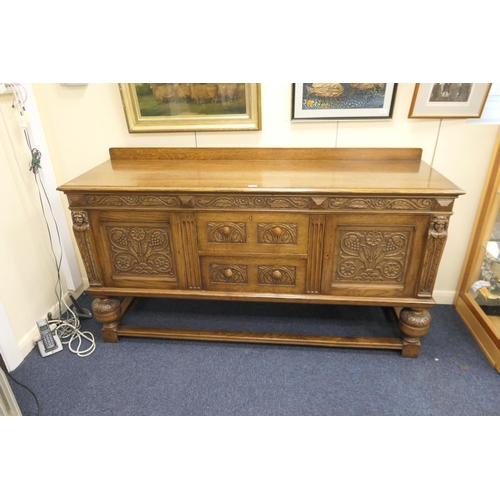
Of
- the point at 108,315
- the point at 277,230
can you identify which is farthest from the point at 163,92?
the point at 108,315

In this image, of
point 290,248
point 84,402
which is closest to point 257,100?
point 290,248

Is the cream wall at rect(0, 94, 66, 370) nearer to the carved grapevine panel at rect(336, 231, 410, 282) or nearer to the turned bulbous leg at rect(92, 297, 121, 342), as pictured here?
the turned bulbous leg at rect(92, 297, 121, 342)

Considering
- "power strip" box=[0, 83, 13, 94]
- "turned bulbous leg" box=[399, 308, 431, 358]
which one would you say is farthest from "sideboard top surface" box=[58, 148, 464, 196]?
"turned bulbous leg" box=[399, 308, 431, 358]

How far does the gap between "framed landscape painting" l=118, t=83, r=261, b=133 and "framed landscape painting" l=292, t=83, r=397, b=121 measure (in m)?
0.23

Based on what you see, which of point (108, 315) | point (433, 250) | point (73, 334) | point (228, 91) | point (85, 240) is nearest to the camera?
point (433, 250)

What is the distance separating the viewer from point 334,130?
1.93 metres

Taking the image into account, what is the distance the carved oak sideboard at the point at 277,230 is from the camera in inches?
61.9

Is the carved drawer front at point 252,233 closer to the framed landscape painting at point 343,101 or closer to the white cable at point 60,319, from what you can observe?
the framed landscape painting at point 343,101

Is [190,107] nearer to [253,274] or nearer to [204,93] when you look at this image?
[204,93]

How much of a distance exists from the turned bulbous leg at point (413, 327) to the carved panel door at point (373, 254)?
0.13 metres

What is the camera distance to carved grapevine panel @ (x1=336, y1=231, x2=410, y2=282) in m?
1.63

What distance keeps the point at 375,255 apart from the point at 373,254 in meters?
0.01

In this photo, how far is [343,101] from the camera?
185 cm
